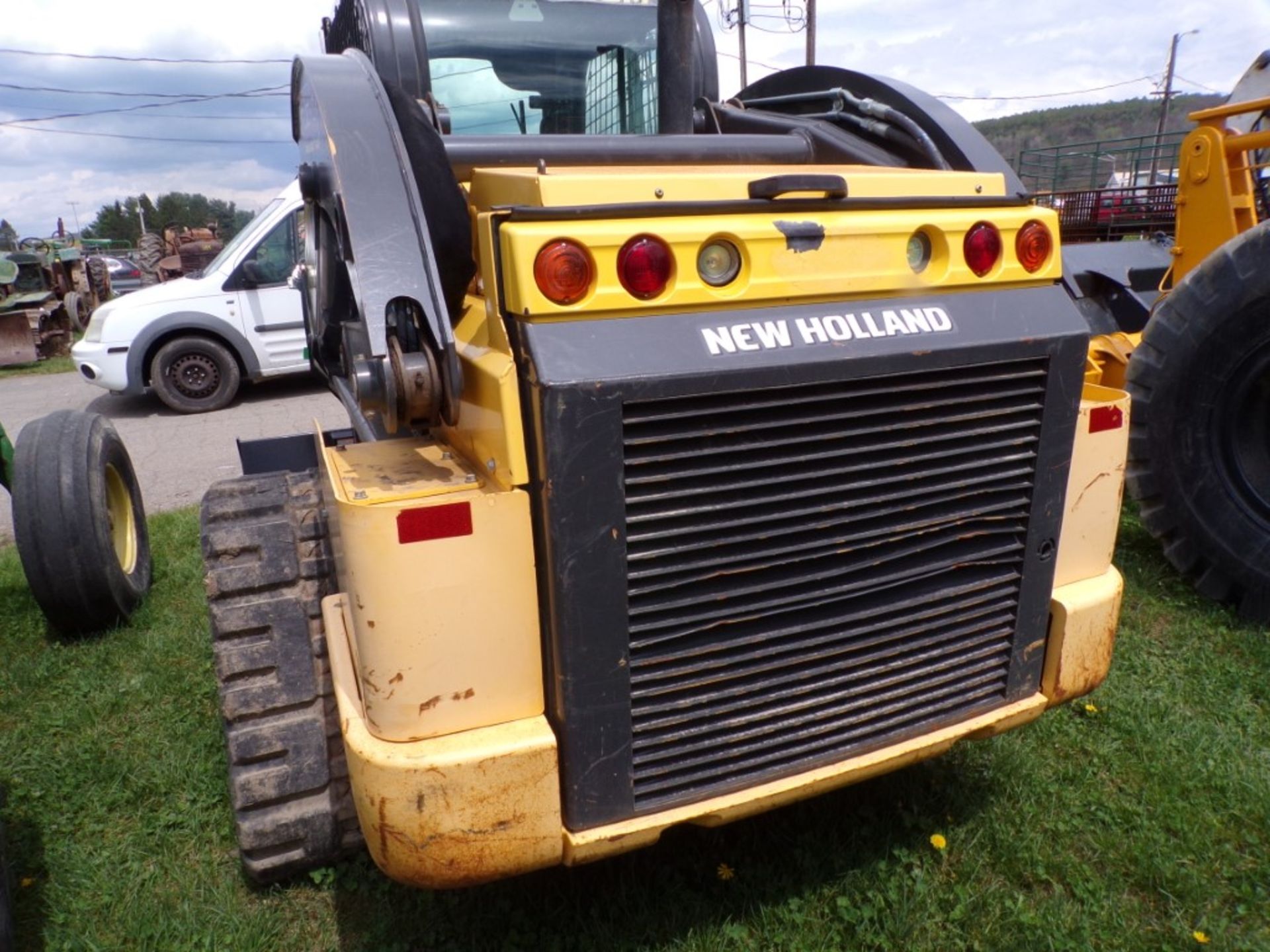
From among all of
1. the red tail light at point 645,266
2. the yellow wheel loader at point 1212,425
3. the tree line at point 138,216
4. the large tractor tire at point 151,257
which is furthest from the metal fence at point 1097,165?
the tree line at point 138,216

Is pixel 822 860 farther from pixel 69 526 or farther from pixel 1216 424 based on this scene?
pixel 69 526

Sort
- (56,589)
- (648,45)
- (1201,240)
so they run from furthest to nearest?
(1201,240) → (56,589) → (648,45)

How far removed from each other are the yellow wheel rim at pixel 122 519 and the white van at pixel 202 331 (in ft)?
17.1

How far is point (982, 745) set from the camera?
3037 mm

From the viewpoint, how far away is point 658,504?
1.78 meters

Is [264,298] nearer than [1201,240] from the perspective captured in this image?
No

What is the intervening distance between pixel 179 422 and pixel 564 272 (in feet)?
28.3

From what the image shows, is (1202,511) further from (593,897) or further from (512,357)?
(512,357)

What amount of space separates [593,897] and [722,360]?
151 cm

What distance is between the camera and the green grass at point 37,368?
13773mm

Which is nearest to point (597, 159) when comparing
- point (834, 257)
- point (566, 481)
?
point (834, 257)

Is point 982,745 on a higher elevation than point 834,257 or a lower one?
lower

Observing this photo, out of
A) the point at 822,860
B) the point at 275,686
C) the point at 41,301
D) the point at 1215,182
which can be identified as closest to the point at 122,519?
the point at 275,686

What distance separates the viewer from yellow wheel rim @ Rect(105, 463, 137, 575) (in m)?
4.30
